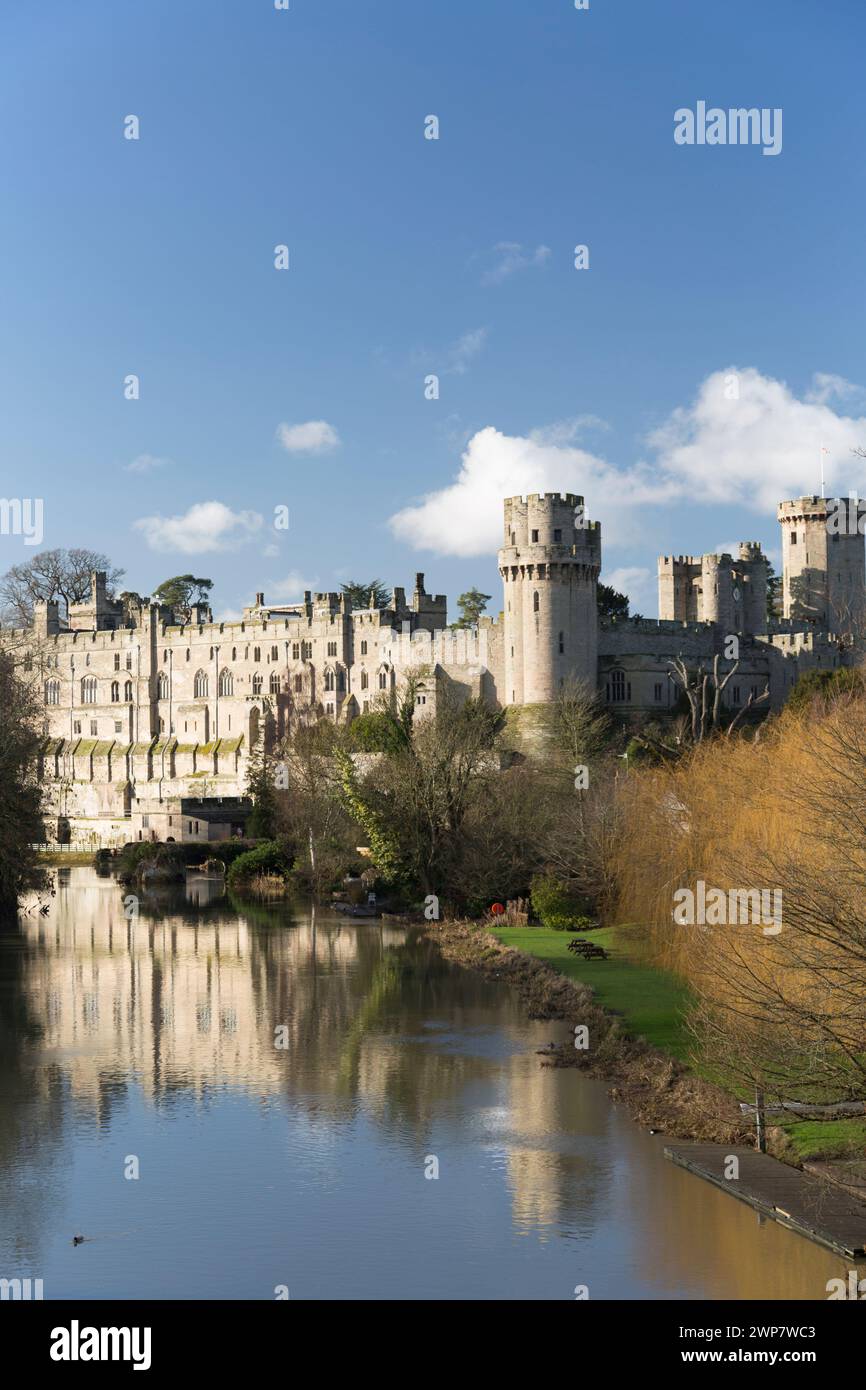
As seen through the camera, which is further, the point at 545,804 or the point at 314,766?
the point at 314,766

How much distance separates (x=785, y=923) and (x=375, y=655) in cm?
6220

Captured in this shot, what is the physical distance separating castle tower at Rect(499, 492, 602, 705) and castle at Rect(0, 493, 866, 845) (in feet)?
0.24

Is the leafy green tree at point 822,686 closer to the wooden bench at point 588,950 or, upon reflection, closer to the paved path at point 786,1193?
the wooden bench at point 588,950

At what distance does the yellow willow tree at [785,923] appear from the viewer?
17188 millimetres

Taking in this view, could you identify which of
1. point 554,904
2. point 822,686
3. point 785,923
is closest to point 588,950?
point 554,904

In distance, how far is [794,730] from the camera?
1337 inches

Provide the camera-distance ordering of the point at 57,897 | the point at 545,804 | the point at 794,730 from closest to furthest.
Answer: the point at 794,730 < the point at 545,804 < the point at 57,897

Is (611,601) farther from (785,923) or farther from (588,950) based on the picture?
(785,923)

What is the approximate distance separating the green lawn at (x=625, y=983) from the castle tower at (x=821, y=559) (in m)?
47.3

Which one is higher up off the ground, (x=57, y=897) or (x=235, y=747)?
(x=235, y=747)
